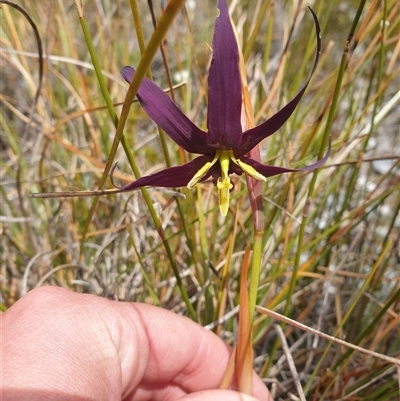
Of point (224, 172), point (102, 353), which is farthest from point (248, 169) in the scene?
point (102, 353)

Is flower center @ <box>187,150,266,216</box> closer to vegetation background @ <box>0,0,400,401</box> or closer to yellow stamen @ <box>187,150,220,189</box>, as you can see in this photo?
yellow stamen @ <box>187,150,220,189</box>

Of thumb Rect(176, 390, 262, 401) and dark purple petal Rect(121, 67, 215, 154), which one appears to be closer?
dark purple petal Rect(121, 67, 215, 154)

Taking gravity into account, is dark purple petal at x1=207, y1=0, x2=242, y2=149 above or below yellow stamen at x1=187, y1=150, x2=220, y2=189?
above

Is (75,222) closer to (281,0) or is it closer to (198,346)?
(198,346)

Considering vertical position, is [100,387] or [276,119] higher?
[276,119]

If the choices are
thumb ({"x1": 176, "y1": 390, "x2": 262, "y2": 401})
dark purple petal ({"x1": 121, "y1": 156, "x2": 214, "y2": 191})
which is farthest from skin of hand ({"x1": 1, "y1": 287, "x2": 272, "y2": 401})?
dark purple petal ({"x1": 121, "y1": 156, "x2": 214, "y2": 191})

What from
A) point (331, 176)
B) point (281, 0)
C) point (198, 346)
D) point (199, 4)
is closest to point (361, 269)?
point (331, 176)
